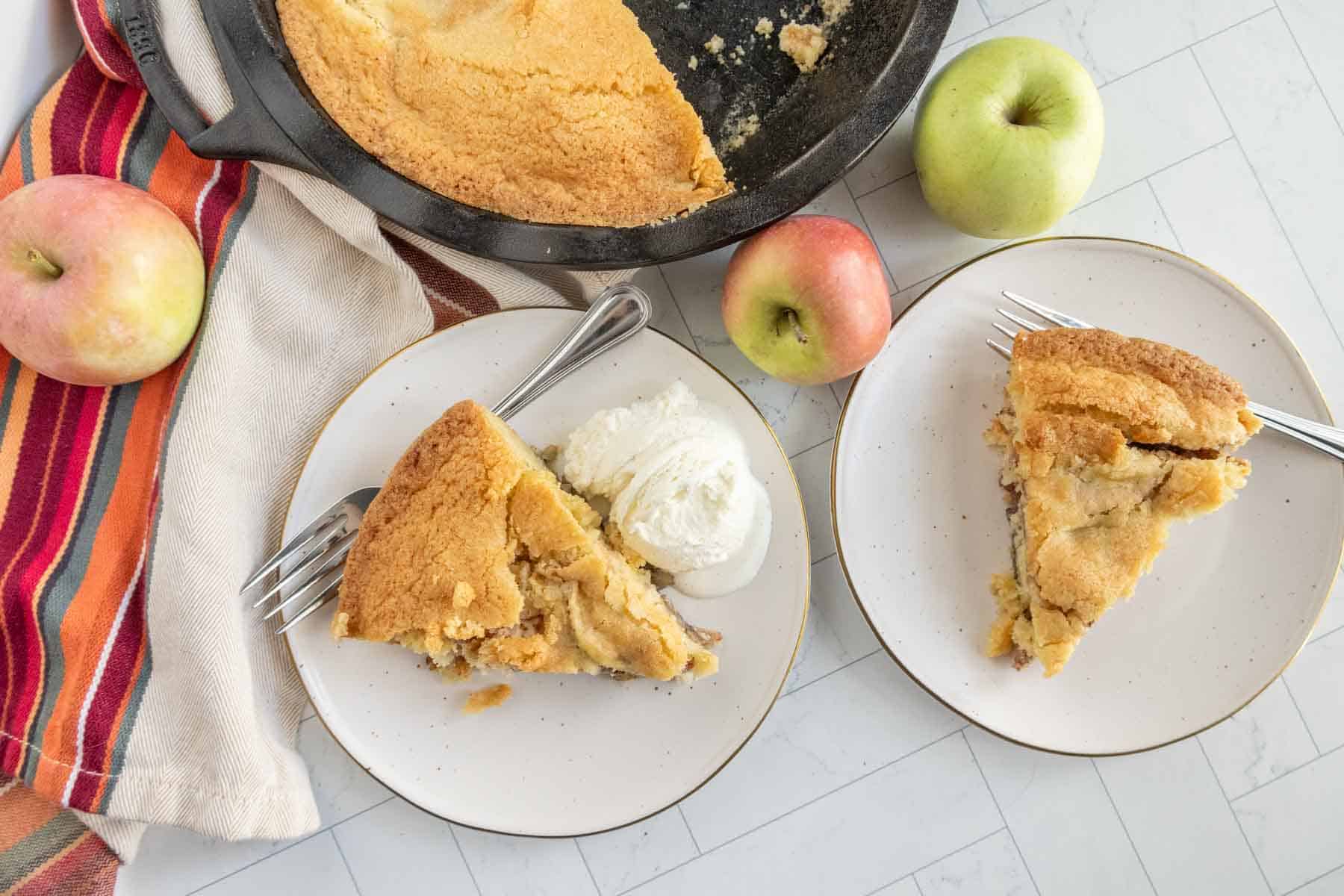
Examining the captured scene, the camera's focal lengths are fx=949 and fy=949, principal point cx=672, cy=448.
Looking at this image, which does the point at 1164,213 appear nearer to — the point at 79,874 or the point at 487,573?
the point at 487,573

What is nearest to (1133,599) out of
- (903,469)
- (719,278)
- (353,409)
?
(903,469)

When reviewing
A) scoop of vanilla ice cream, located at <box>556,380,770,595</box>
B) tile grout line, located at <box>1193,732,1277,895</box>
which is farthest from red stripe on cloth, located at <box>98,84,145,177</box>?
tile grout line, located at <box>1193,732,1277,895</box>

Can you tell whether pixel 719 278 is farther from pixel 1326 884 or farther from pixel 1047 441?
pixel 1326 884

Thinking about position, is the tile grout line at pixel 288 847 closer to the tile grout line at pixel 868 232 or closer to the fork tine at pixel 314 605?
the fork tine at pixel 314 605

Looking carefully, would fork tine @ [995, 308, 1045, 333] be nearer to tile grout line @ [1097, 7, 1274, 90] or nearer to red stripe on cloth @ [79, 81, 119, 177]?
tile grout line @ [1097, 7, 1274, 90]

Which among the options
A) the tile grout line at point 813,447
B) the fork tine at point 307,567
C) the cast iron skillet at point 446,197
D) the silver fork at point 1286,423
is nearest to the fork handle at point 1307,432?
the silver fork at point 1286,423
